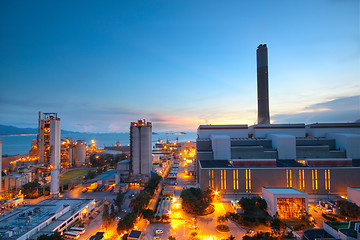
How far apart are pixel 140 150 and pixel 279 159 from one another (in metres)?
26.1

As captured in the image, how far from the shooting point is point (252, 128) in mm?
40750

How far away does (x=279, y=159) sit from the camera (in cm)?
3197

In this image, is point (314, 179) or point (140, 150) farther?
point (140, 150)

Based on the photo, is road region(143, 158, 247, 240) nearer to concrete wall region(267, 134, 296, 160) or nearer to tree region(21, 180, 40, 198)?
concrete wall region(267, 134, 296, 160)

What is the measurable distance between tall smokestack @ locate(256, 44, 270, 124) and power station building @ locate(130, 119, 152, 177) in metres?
32.6

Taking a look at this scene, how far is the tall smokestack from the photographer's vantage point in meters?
50.4

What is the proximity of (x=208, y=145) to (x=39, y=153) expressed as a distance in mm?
38178

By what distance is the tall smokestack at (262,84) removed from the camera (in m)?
50.4

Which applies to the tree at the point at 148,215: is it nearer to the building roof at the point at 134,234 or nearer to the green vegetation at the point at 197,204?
the building roof at the point at 134,234

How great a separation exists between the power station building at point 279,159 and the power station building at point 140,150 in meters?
10.1

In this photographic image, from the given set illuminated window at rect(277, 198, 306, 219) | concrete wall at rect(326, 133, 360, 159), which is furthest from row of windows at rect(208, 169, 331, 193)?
concrete wall at rect(326, 133, 360, 159)

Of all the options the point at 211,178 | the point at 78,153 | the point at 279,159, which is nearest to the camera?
the point at 211,178

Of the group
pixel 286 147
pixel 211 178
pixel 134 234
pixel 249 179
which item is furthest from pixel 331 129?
pixel 134 234

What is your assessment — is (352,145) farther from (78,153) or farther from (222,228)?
(78,153)
